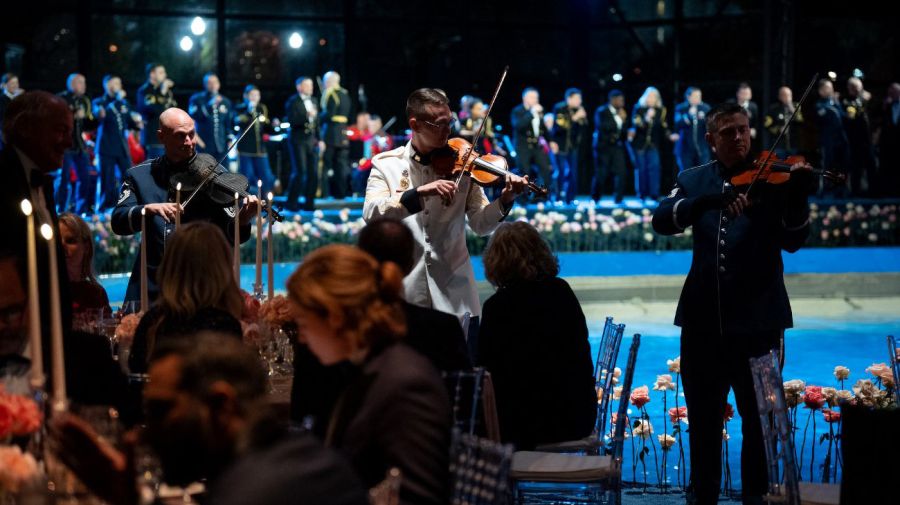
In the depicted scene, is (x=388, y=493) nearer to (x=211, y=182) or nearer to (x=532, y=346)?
(x=532, y=346)

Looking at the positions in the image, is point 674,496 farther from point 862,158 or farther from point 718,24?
point 718,24

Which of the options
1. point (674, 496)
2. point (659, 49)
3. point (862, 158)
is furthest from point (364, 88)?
point (674, 496)

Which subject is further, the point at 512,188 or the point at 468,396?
the point at 512,188

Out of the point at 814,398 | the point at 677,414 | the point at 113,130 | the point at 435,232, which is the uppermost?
the point at 113,130

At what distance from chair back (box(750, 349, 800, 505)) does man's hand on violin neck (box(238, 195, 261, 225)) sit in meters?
2.11

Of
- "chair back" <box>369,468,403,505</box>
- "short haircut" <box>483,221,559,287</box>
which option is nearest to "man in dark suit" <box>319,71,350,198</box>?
"short haircut" <box>483,221,559,287</box>

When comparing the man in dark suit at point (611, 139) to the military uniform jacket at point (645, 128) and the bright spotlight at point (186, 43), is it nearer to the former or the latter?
the military uniform jacket at point (645, 128)

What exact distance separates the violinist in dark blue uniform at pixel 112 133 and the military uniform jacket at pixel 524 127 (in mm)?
4864

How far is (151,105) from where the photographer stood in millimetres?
15594

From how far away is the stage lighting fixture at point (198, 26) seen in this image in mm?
19656

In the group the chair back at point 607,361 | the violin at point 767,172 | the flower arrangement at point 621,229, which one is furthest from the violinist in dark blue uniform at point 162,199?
the flower arrangement at point 621,229

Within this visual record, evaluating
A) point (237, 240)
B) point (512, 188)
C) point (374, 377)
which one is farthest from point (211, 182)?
point (374, 377)

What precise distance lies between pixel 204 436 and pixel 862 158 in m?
16.6

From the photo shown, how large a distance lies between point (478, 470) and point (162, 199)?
2.94 m
